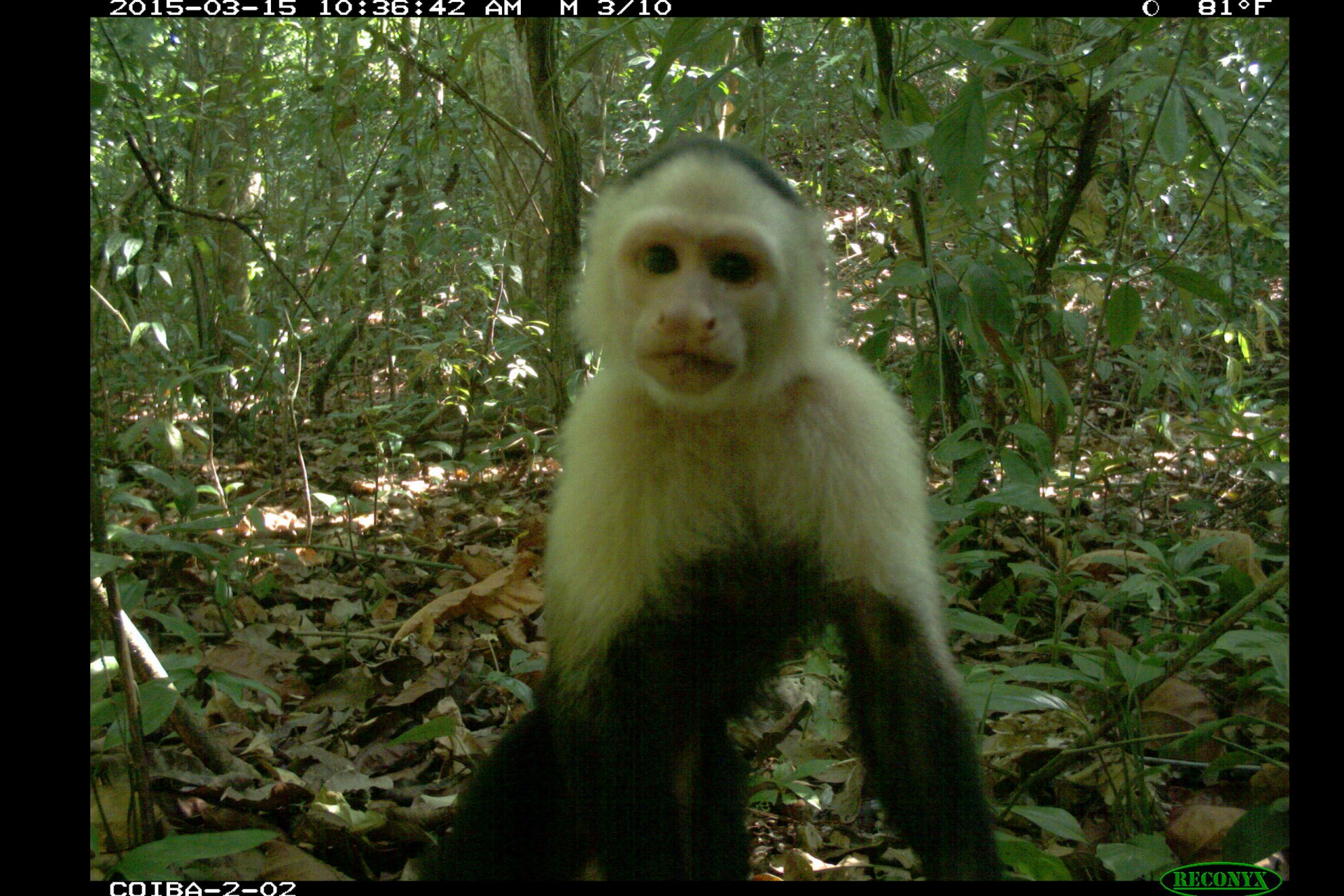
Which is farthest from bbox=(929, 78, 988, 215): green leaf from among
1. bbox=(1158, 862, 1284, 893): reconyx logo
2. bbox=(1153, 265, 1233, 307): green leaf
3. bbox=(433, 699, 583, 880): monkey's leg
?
bbox=(433, 699, 583, 880): monkey's leg

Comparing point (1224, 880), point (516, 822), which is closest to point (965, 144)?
point (1224, 880)

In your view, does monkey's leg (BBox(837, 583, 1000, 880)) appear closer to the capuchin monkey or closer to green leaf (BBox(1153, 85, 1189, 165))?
the capuchin monkey

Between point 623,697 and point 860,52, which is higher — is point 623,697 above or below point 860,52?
below

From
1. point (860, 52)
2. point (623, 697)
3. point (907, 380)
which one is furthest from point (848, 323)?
point (623, 697)

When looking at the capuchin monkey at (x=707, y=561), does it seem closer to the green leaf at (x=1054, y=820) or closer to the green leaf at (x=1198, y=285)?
the green leaf at (x=1054, y=820)

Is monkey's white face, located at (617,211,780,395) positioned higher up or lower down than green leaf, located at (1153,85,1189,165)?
lower down

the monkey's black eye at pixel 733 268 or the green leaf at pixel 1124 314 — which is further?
the green leaf at pixel 1124 314

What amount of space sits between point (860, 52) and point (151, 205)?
450cm

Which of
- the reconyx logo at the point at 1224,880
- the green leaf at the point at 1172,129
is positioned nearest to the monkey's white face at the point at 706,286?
the green leaf at the point at 1172,129

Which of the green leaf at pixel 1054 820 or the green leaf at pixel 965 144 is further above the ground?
the green leaf at pixel 965 144

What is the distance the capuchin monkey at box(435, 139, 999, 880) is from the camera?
2350mm

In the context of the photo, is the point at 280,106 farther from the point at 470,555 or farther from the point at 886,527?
the point at 886,527

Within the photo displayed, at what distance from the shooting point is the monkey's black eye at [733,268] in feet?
7.76

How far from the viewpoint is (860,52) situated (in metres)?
4.81
